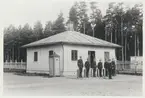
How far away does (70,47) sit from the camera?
71.4 ft

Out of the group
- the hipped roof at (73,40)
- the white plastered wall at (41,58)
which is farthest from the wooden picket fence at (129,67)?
the white plastered wall at (41,58)

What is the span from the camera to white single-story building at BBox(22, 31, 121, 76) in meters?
21.0

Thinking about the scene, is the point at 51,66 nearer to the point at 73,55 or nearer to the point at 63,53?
the point at 63,53

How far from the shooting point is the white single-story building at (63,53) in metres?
21.0

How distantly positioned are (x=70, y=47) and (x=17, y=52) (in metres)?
14.0

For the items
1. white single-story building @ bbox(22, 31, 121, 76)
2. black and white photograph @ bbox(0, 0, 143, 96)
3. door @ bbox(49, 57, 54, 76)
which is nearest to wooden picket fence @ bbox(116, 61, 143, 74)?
black and white photograph @ bbox(0, 0, 143, 96)

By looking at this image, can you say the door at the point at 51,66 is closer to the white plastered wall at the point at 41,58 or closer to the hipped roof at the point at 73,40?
the white plastered wall at the point at 41,58

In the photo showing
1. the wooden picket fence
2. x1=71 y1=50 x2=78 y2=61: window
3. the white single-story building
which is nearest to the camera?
the white single-story building

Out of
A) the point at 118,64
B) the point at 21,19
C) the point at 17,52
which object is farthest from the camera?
the point at 17,52

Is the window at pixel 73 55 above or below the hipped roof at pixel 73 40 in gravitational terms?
below

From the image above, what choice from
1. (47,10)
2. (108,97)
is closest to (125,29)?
(47,10)

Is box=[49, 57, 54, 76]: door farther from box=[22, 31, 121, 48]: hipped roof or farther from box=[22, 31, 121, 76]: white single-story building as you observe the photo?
box=[22, 31, 121, 48]: hipped roof

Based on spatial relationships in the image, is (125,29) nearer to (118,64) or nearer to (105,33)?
(105,33)

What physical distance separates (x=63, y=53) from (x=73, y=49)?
0.96 m
